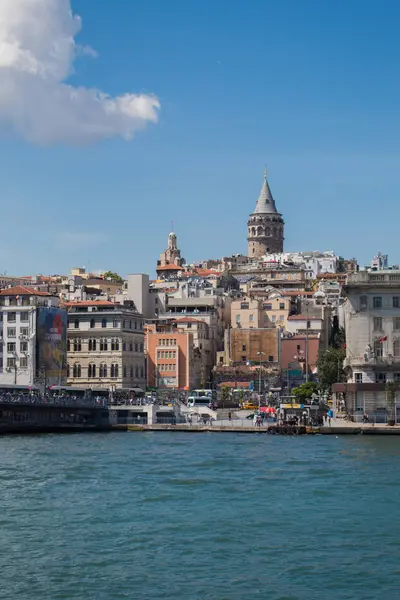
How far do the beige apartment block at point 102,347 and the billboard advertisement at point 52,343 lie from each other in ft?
20.0

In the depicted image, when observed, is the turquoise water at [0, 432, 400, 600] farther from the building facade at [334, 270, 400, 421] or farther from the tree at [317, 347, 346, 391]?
the tree at [317, 347, 346, 391]

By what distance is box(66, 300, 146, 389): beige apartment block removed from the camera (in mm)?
125688

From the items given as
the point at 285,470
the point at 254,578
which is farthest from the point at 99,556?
the point at 285,470

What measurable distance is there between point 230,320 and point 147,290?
11343 millimetres

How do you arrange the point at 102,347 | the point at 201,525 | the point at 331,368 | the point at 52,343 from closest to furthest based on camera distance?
the point at 201,525, the point at 331,368, the point at 52,343, the point at 102,347

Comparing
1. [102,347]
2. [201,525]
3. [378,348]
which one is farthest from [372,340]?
[201,525]

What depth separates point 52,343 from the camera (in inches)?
4685

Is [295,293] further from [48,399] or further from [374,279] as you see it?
[374,279]

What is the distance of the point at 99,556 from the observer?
1378 inches

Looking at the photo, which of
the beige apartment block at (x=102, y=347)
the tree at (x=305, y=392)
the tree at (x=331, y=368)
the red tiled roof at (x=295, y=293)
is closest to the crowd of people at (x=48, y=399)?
the tree at (x=305, y=392)

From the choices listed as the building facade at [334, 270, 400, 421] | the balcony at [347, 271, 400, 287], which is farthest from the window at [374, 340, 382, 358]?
the balcony at [347, 271, 400, 287]

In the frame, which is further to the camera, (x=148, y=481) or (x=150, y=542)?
(x=148, y=481)

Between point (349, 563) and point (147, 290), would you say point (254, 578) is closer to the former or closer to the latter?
point (349, 563)

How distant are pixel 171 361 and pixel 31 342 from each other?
64.4 ft
